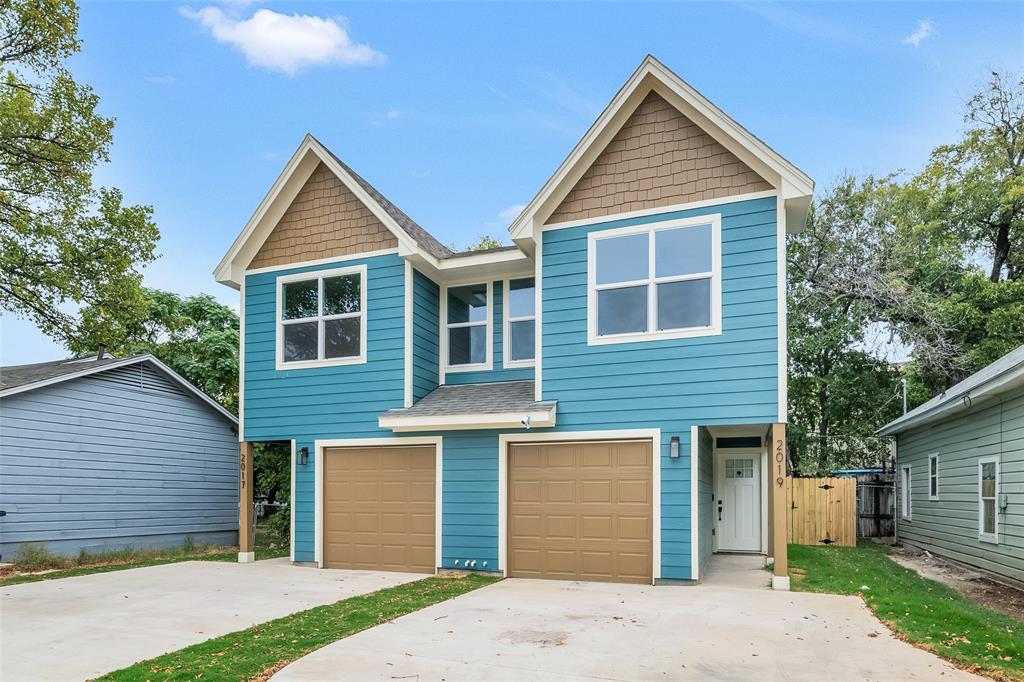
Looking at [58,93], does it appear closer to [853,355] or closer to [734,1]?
[734,1]

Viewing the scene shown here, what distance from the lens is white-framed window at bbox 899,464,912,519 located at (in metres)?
16.5

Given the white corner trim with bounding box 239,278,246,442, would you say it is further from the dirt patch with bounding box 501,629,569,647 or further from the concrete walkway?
the dirt patch with bounding box 501,629,569,647

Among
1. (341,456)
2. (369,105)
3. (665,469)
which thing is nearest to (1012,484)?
(665,469)

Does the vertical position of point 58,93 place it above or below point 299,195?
above

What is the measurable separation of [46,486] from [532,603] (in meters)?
10.9

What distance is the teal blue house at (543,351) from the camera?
9648 mm

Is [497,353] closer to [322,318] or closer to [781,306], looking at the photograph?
[322,318]

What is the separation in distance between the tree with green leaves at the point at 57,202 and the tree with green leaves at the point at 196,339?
288 centimetres

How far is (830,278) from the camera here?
21.0 meters

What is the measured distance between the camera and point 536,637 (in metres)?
6.48

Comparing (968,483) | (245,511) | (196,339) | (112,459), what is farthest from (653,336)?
(196,339)

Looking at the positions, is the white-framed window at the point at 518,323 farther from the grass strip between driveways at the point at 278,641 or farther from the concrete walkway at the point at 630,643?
the concrete walkway at the point at 630,643

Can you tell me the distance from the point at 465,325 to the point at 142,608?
656cm

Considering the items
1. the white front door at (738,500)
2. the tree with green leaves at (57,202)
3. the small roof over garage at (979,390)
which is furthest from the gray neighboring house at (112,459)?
the small roof over garage at (979,390)
